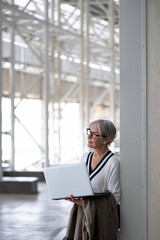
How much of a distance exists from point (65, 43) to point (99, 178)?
13.4m

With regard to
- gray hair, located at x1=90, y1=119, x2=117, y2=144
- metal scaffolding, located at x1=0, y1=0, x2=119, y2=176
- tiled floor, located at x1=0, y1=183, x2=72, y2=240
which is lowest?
tiled floor, located at x1=0, y1=183, x2=72, y2=240

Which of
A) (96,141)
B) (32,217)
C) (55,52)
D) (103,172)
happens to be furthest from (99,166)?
(55,52)

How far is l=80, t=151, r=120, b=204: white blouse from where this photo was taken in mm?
3770

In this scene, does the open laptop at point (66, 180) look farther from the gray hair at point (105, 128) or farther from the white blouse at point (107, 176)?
the gray hair at point (105, 128)

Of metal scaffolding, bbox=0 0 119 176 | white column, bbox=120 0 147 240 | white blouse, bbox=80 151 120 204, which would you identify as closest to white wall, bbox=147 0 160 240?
white column, bbox=120 0 147 240

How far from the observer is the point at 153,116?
3.65 metres

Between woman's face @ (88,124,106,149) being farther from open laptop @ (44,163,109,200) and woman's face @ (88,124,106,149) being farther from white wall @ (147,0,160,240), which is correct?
white wall @ (147,0,160,240)

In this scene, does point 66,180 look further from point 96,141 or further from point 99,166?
point 96,141

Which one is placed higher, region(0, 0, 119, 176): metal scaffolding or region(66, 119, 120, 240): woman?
region(0, 0, 119, 176): metal scaffolding

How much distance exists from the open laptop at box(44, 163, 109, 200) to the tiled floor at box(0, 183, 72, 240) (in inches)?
98.2

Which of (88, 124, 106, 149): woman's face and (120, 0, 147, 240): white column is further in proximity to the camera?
(88, 124, 106, 149): woman's face

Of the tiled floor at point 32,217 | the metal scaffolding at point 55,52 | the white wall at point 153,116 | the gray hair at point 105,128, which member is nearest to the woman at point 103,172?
the gray hair at point 105,128

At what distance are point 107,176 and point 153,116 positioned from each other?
62 centimetres

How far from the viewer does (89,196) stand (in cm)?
363
